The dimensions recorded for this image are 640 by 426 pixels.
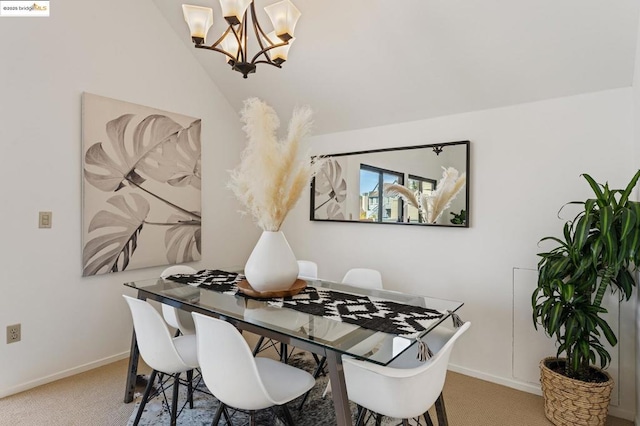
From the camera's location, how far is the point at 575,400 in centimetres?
208

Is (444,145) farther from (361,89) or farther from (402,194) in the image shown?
(361,89)

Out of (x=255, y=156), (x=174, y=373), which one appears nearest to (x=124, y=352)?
(x=174, y=373)

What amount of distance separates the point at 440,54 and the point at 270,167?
156 cm

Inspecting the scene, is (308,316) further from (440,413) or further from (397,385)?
(440,413)

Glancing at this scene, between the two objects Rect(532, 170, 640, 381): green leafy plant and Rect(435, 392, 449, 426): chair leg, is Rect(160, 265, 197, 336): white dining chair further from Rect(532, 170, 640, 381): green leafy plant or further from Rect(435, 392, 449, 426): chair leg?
Rect(532, 170, 640, 381): green leafy plant

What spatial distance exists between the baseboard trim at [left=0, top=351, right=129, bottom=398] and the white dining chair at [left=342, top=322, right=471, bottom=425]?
2.43 m

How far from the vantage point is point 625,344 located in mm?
2320

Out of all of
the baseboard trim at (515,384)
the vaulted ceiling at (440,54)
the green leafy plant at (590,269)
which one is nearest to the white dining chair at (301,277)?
the baseboard trim at (515,384)

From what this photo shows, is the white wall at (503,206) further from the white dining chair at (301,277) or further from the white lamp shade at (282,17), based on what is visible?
the white lamp shade at (282,17)

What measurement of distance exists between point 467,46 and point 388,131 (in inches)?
41.0

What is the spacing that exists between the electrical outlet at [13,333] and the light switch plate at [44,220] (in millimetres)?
718

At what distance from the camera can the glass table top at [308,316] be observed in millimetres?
1457

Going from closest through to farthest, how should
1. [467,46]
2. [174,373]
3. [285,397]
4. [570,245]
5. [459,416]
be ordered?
[285,397] < [174,373] < [570,245] < [459,416] < [467,46]

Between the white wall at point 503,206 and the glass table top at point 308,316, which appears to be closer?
the glass table top at point 308,316
